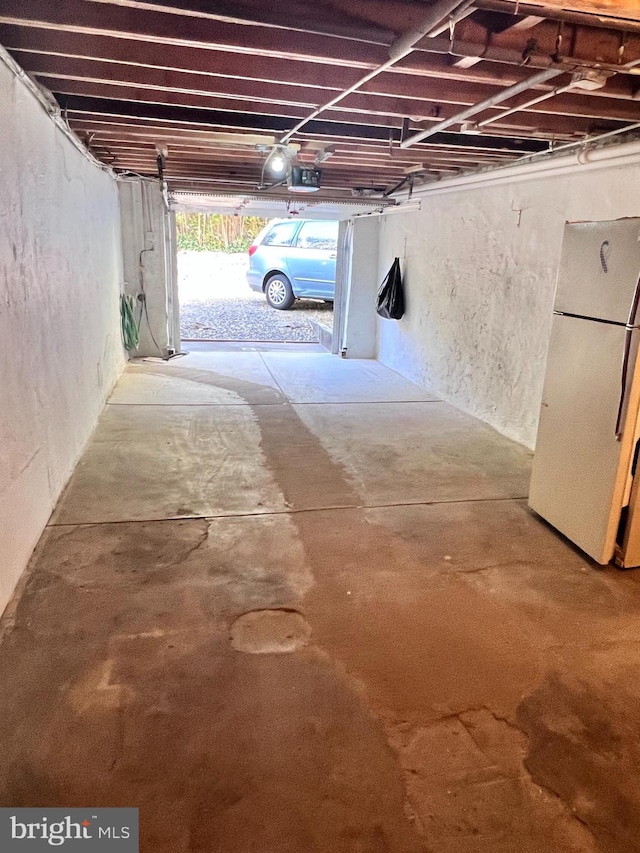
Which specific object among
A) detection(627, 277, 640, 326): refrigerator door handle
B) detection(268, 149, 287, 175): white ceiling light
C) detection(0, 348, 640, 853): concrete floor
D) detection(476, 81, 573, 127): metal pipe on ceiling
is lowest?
detection(0, 348, 640, 853): concrete floor

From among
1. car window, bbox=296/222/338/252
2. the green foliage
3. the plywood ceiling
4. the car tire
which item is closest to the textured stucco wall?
the plywood ceiling

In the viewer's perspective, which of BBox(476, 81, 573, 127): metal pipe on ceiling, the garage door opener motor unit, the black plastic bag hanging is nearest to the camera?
BBox(476, 81, 573, 127): metal pipe on ceiling

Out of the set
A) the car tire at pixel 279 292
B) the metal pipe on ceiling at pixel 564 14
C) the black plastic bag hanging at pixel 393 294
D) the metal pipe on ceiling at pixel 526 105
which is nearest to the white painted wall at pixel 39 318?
the metal pipe on ceiling at pixel 564 14

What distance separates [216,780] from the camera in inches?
64.5

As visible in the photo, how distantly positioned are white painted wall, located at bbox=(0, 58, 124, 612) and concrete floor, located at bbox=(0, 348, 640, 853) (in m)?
0.27

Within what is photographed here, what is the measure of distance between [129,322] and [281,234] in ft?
15.0

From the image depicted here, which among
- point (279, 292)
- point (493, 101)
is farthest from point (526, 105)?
point (279, 292)

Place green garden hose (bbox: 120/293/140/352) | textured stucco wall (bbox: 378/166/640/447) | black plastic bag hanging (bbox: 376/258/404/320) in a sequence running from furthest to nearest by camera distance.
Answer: black plastic bag hanging (bbox: 376/258/404/320) < green garden hose (bbox: 120/293/140/352) < textured stucco wall (bbox: 378/166/640/447)

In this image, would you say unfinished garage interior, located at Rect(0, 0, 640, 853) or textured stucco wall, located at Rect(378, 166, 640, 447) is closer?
unfinished garage interior, located at Rect(0, 0, 640, 853)

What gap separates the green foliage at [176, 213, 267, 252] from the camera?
55.3 feet

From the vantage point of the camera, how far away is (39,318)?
9.64ft

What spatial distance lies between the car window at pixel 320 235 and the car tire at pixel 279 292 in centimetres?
86

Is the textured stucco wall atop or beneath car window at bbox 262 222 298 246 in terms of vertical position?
beneath

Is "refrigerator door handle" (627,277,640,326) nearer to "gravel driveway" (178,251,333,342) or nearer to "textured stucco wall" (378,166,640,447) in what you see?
"textured stucco wall" (378,166,640,447)
